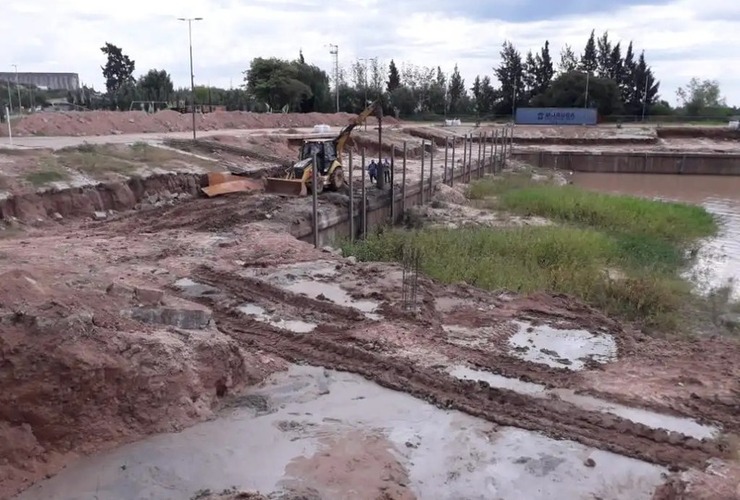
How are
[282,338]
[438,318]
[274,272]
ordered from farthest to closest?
[274,272] < [438,318] < [282,338]

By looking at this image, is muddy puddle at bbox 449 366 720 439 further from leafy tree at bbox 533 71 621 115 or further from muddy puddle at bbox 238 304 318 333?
leafy tree at bbox 533 71 621 115

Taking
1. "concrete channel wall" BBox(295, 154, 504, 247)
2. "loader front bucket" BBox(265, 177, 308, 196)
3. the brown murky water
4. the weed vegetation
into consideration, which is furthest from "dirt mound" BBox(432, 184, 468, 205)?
the brown murky water

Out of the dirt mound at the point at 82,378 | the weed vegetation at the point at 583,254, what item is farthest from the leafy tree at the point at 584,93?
the dirt mound at the point at 82,378

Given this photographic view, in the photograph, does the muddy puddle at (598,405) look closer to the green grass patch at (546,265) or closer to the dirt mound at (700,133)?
the green grass patch at (546,265)

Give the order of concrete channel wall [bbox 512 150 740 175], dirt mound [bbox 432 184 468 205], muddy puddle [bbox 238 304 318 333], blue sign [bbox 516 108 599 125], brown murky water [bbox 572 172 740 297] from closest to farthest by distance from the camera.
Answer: muddy puddle [bbox 238 304 318 333] < brown murky water [bbox 572 172 740 297] < dirt mound [bbox 432 184 468 205] < concrete channel wall [bbox 512 150 740 175] < blue sign [bbox 516 108 599 125]

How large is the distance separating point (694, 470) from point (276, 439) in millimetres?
3908

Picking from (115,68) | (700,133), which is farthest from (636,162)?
(115,68)

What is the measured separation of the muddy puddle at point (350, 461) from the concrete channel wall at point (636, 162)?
142ft

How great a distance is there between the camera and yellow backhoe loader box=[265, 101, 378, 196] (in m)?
19.1

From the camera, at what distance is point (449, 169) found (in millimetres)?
30719

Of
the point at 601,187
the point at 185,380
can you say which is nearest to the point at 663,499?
the point at 185,380

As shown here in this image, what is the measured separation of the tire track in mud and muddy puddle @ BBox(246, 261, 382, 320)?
519 mm

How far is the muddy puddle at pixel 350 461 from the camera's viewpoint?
5.58 metres

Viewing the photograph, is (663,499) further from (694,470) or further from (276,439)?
(276,439)
